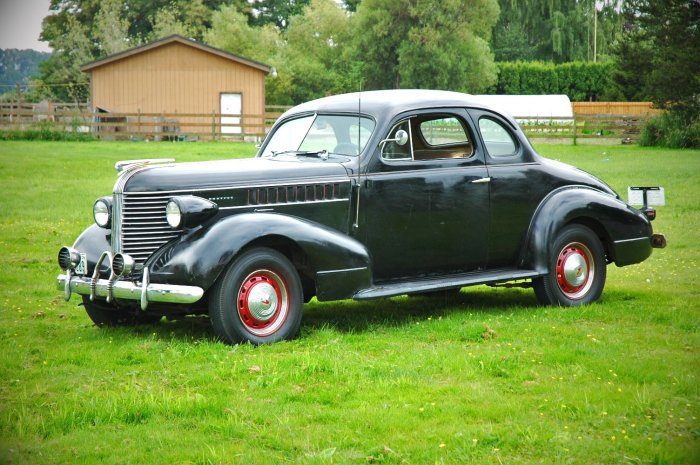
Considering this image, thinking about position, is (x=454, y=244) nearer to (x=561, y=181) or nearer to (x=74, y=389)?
(x=561, y=181)

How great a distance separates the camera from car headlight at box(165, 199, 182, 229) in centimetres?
727

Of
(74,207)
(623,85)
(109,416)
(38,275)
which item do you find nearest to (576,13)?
(623,85)

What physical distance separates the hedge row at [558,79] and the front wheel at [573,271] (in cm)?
5747

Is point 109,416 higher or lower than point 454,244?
lower

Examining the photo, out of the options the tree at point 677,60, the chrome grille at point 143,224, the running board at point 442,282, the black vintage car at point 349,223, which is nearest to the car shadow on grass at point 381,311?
the black vintage car at point 349,223

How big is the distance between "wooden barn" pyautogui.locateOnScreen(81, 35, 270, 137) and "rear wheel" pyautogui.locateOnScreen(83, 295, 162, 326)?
35837 millimetres

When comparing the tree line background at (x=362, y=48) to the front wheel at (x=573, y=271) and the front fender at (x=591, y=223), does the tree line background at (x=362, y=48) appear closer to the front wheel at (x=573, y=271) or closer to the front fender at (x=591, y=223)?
the front fender at (x=591, y=223)

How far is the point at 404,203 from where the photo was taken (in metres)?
8.23

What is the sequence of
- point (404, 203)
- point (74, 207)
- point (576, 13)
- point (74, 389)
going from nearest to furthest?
point (74, 389)
point (404, 203)
point (74, 207)
point (576, 13)

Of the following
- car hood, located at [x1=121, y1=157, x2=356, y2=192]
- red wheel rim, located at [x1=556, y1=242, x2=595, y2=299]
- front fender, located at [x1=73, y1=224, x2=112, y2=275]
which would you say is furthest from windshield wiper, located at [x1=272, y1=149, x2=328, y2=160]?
red wheel rim, located at [x1=556, y1=242, x2=595, y2=299]

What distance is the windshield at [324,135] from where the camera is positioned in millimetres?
8328

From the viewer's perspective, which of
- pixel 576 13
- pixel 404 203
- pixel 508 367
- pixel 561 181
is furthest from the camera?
pixel 576 13

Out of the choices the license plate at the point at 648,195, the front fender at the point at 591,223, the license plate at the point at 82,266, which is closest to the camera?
the license plate at the point at 82,266

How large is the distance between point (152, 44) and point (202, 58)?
2.30m
